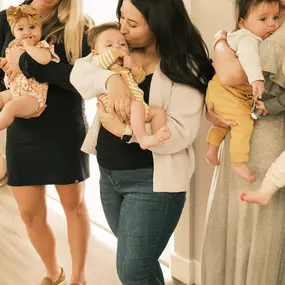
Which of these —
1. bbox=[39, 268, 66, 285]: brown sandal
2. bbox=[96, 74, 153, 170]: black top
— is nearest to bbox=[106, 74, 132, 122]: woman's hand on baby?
bbox=[96, 74, 153, 170]: black top

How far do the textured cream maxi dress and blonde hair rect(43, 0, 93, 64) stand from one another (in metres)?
0.71

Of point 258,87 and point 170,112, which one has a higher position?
point 258,87

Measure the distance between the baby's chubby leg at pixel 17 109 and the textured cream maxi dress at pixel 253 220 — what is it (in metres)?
0.74

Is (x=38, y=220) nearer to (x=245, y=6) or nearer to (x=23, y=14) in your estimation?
(x=23, y=14)

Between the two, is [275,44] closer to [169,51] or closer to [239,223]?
[169,51]

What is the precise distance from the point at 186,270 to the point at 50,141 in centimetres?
101

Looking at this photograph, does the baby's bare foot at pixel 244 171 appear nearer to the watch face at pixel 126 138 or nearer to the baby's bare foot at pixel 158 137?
the baby's bare foot at pixel 158 137

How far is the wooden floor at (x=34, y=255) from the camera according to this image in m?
2.26

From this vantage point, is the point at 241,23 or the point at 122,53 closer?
the point at 241,23

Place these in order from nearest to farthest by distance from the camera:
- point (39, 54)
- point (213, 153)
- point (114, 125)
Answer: point (114, 125) < point (213, 153) < point (39, 54)

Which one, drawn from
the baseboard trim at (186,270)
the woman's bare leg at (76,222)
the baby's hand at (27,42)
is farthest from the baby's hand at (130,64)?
the baseboard trim at (186,270)

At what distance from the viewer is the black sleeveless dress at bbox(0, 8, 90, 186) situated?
172cm

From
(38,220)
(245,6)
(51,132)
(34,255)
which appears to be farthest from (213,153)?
(34,255)

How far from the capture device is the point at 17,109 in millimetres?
1574
